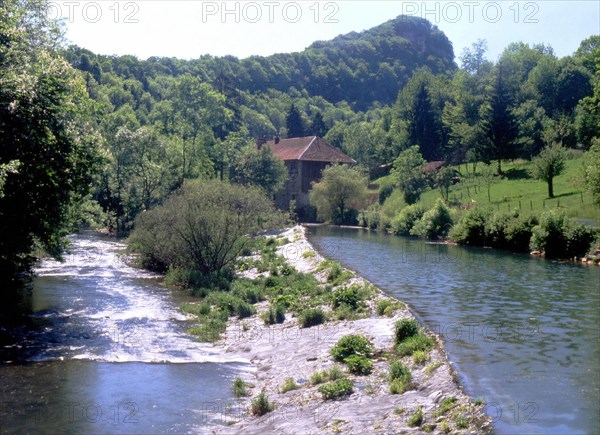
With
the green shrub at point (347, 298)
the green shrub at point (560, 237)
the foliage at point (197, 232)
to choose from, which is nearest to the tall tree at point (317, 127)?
the green shrub at point (560, 237)

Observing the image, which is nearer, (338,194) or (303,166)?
(338,194)

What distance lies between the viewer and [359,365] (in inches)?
562

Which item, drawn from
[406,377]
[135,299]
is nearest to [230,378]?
[406,377]

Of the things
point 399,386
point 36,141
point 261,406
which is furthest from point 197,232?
point 399,386

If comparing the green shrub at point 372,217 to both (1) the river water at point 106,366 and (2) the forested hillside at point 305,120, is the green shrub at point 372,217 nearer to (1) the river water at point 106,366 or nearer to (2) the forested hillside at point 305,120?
(2) the forested hillside at point 305,120

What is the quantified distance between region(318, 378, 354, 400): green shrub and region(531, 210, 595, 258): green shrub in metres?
30.7

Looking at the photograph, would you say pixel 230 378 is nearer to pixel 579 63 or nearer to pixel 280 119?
pixel 579 63

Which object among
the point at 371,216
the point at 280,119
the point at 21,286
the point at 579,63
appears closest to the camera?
the point at 21,286

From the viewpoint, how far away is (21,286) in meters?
24.0

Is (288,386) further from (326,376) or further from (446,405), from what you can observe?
(446,405)

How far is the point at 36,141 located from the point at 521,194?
53755mm

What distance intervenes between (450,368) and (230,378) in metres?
5.53

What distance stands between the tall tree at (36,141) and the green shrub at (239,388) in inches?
326

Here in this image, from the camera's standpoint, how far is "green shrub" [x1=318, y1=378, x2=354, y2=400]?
1260cm
